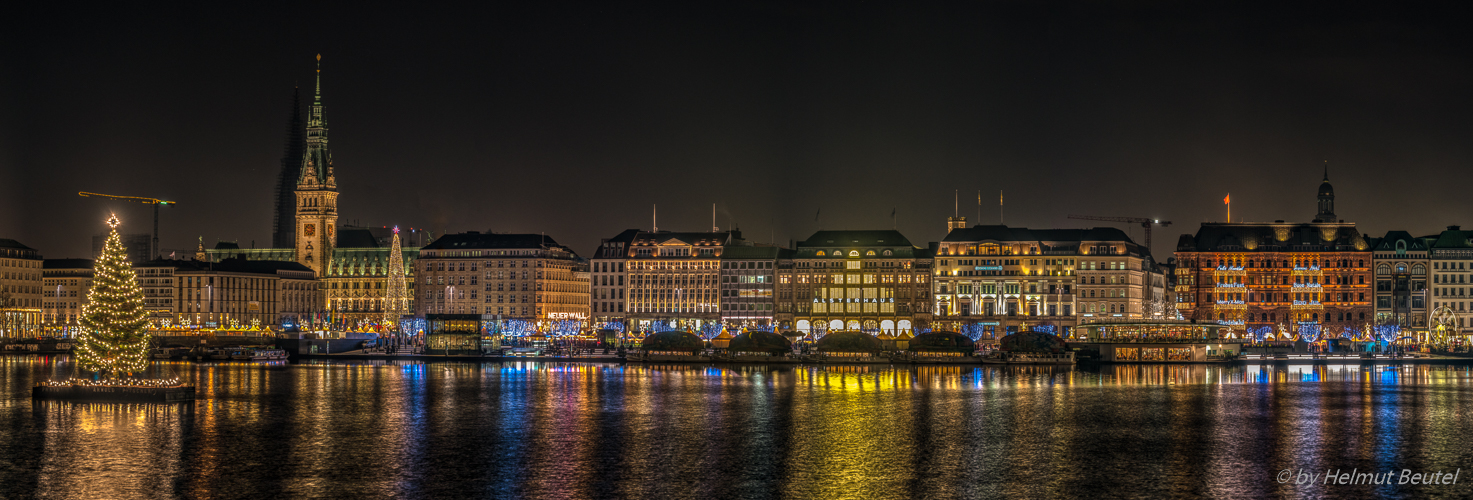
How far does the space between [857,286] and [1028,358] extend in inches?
2217

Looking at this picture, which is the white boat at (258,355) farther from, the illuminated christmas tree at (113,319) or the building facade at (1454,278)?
the building facade at (1454,278)

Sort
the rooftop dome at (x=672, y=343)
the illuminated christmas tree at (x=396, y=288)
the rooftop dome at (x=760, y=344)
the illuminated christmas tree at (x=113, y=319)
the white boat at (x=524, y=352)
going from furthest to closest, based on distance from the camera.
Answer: the illuminated christmas tree at (x=396, y=288)
the white boat at (x=524, y=352)
the rooftop dome at (x=672, y=343)
the rooftop dome at (x=760, y=344)
the illuminated christmas tree at (x=113, y=319)

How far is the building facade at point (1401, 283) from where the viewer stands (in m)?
181

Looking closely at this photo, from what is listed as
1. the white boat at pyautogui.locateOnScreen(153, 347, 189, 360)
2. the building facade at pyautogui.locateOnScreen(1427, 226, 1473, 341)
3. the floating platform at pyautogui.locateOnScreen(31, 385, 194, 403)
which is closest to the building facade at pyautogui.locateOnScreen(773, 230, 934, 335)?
the building facade at pyautogui.locateOnScreen(1427, 226, 1473, 341)

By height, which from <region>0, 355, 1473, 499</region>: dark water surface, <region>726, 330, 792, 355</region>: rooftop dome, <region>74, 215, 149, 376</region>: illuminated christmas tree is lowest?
<region>0, 355, 1473, 499</region>: dark water surface

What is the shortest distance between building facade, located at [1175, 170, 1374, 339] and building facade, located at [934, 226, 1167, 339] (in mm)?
8350

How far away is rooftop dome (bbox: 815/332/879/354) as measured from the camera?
145 meters

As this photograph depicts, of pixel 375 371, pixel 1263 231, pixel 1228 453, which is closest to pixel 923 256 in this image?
pixel 1263 231

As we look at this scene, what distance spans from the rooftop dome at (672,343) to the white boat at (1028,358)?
29790 millimetres

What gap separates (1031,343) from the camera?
14500cm

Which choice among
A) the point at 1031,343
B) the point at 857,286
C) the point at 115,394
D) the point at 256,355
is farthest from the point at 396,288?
the point at 115,394

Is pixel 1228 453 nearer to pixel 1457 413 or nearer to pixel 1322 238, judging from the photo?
pixel 1457 413

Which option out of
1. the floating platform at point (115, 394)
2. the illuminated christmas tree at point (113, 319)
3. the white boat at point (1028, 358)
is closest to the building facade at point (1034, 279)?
the white boat at point (1028, 358)

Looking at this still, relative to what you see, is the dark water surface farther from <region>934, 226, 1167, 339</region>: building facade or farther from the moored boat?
<region>934, 226, 1167, 339</region>: building facade
